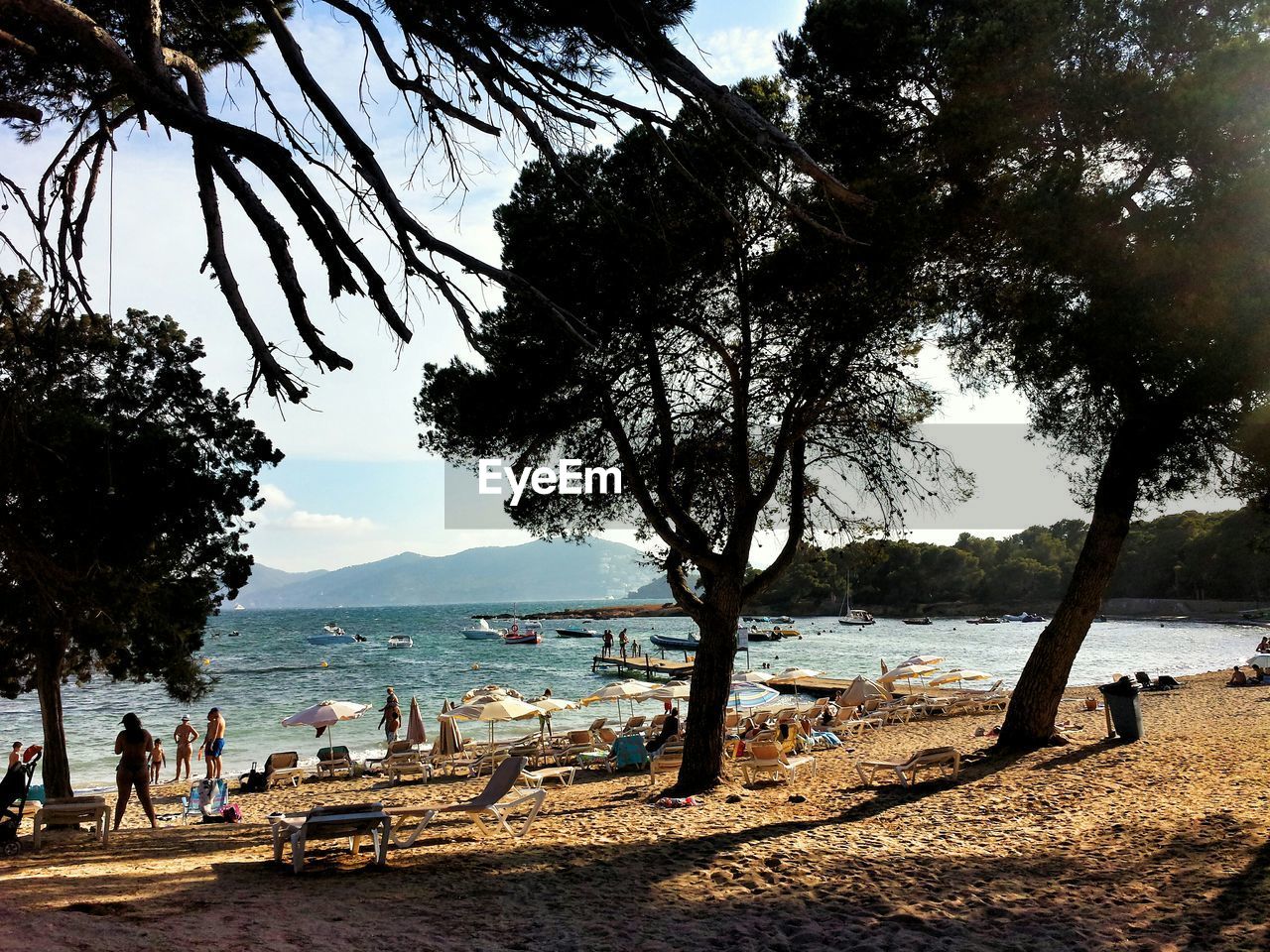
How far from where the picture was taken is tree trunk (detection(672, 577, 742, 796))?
34.2 feet

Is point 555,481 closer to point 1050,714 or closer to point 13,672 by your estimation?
point 1050,714

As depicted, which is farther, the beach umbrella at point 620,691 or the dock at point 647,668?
the dock at point 647,668

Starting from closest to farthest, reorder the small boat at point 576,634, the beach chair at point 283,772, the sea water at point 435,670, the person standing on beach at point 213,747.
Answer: the beach chair at point 283,772 < the person standing on beach at point 213,747 < the sea water at point 435,670 < the small boat at point 576,634

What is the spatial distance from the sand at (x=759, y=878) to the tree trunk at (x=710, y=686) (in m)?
0.49

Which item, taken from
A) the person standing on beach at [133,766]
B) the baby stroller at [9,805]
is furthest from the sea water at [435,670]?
the baby stroller at [9,805]

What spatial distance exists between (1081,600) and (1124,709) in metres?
2.14

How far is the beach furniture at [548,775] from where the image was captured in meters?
11.7

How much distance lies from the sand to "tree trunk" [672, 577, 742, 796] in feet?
1.62

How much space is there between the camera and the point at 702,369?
11219 millimetres

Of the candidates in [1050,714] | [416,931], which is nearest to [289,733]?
[1050,714]

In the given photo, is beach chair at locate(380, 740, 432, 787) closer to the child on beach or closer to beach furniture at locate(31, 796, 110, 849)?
the child on beach

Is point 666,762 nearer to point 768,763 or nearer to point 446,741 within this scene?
point 768,763

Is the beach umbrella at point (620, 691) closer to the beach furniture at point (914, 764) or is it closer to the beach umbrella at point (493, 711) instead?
the beach umbrella at point (493, 711)

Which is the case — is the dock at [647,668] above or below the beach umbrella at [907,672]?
below
